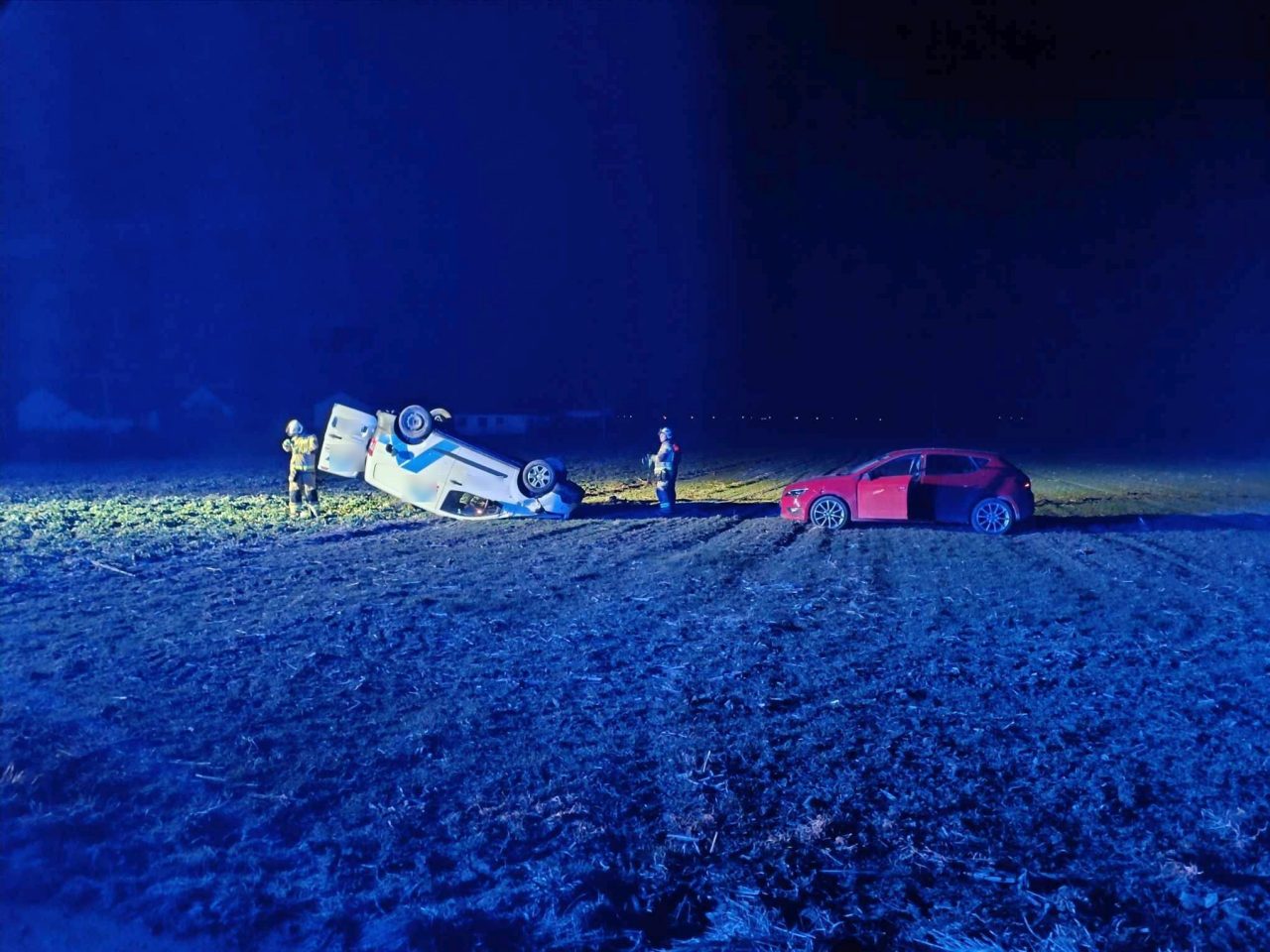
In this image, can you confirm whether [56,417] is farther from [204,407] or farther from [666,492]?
[666,492]

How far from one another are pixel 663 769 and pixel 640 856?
1123mm

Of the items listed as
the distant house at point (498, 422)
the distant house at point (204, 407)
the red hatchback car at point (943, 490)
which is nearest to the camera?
the red hatchback car at point (943, 490)

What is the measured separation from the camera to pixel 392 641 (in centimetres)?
871

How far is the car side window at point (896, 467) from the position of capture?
16.0 metres

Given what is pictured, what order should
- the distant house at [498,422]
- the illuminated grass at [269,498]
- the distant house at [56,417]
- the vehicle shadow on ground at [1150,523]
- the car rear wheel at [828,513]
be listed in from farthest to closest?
1. the distant house at [498,422]
2. the distant house at [56,417]
3. the vehicle shadow on ground at [1150,523]
4. the car rear wheel at [828,513]
5. the illuminated grass at [269,498]

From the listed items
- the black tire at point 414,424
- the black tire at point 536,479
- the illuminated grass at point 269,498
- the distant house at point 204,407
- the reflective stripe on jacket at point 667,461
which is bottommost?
the illuminated grass at point 269,498

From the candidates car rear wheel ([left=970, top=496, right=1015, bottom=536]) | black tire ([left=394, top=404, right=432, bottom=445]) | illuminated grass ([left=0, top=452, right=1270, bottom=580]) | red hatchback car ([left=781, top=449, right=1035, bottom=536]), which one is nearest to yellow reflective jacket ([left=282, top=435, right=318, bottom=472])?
illuminated grass ([left=0, top=452, right=1270, bottom=580])

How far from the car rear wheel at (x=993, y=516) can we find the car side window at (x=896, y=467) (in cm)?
126

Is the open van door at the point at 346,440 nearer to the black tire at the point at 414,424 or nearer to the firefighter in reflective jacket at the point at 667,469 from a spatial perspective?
the black tire at the point at 414,424

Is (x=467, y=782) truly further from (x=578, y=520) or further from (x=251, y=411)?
(x=251, y=411)

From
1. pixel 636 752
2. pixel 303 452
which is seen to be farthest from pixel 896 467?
pixel 636 752

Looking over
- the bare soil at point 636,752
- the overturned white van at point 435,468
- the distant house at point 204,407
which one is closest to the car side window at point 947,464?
the bare soil at point 636,752

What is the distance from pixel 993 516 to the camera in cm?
1588

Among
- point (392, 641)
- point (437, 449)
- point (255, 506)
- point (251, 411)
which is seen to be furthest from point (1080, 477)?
point (251, 411)
